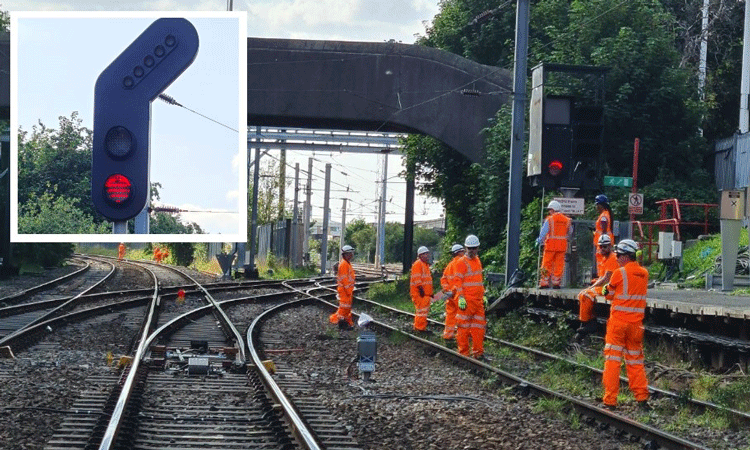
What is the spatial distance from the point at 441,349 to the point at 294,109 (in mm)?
15573

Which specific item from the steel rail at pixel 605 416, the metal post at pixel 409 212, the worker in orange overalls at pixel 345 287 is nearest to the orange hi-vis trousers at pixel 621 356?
the steel rail at pixel 605 416

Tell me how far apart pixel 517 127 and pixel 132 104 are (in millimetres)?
8151

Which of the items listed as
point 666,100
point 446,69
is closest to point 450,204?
point 446,69

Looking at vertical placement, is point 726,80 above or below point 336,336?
above

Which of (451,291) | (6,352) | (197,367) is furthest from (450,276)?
(6,352)

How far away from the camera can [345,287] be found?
848 inches

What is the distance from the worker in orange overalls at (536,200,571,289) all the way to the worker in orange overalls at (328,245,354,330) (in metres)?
3.46

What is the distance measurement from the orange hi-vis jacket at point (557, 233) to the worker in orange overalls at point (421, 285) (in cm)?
212

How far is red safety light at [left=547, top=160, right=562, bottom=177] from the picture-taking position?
20578 mm

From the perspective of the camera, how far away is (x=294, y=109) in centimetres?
3152

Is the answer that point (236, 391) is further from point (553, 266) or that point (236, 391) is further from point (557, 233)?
point (553, 266)

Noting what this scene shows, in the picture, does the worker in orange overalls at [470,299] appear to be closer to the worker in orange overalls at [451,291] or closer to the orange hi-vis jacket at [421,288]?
the worker in orange overalls at [451,291]

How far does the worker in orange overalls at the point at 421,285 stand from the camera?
20453 millimetres

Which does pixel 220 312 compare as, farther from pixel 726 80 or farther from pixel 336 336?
pixel 726 80
